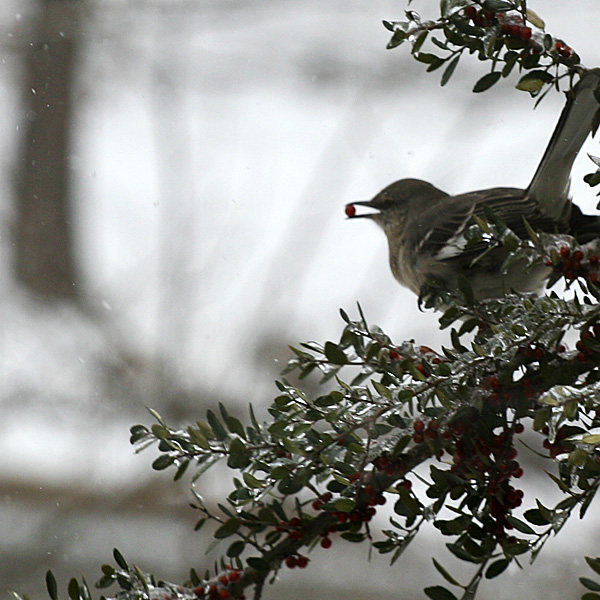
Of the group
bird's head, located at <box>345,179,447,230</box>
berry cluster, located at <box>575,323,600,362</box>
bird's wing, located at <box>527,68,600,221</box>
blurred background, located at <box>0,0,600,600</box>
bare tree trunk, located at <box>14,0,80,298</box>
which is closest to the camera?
berry cluster, located at <box>575,323,600,362</box>

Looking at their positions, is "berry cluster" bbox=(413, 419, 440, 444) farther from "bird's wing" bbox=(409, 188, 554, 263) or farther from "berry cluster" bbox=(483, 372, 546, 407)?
"bird's wing" bbox=(409, 188, 554, 263)

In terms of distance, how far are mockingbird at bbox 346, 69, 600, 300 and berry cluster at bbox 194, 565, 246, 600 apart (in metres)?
0.19

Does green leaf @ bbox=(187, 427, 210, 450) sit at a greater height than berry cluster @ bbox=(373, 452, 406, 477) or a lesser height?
greater

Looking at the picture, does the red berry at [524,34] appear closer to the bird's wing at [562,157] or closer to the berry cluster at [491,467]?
the bird's wing at [562,157]

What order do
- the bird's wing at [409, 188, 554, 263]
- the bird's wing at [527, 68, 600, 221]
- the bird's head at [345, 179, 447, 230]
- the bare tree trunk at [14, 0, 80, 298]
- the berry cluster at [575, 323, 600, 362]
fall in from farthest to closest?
the bare tree trunk at [14, 0, 80, 298]
the bird's head at [345, 179, 447, 230]
the bird's wing at [409, 188, 554, 263]
the bird's wing at [527, 68, 600, 221]
the berry cluster at [575, 323, 600, 362]

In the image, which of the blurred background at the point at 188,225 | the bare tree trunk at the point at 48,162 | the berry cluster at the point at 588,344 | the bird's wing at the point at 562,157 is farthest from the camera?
the bare tree trunk at the point at 48,162

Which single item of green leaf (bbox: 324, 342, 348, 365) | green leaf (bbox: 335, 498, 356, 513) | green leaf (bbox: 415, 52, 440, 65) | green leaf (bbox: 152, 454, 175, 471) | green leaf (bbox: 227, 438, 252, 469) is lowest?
green leaf (bbox: 335, 498, 356, 513)

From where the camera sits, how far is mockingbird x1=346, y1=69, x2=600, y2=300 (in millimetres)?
459

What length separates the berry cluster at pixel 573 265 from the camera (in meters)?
0.32

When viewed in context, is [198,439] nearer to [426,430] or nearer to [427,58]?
[426,430]

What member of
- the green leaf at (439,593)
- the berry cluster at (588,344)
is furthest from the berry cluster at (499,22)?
the green leaf at (439,593)

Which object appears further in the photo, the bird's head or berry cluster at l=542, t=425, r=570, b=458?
the bird's head

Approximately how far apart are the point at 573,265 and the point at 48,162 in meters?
1.37

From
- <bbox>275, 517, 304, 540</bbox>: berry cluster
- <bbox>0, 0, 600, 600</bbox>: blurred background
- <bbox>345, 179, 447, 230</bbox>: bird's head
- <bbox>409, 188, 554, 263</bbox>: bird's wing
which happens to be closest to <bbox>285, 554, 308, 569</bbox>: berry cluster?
<bbox>275, 517, 304, 540</bbox>: berry cluster
